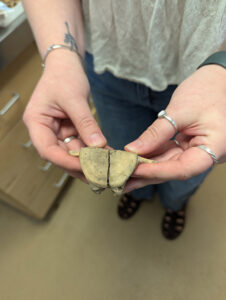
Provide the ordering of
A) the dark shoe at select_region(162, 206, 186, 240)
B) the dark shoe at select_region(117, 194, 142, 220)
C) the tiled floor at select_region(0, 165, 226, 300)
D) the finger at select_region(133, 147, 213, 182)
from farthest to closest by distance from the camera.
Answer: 1. the dark shoe at select_region(117, 194, 142, 220)
2. the dark shoe at select_region(162, 206, 186, 240)
3. the tiled floor at select_region(0, 165, 226, 300)
4. the finger at select_region(133, 147, 213, 182)

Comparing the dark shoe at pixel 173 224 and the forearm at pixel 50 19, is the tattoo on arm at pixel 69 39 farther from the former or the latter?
the dark shoe at pixel 173 224

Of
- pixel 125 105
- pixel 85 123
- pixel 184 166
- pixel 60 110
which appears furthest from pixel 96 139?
pixel 125 105

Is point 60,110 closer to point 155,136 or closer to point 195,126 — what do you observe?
point 155,136

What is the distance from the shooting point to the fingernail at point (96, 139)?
0.71m

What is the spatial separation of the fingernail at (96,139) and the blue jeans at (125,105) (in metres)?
0.33

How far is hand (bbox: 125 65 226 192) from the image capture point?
2.06 ft

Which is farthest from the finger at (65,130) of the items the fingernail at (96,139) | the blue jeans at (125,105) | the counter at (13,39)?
the counter at (13,39)

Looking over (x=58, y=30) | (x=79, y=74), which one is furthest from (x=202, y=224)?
(x=58, y=30)

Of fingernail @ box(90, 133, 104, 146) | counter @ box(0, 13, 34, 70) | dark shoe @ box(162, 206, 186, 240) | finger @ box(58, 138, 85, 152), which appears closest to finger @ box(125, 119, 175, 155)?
fingernail @ box(90, 133, 104, 146)

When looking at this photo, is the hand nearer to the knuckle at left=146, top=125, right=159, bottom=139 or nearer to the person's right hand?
the knuckle at left=146, top=125, right=159, bottom=139

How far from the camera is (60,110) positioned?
2.55ft

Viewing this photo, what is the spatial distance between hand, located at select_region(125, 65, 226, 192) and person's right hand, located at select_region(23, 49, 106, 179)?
177mm

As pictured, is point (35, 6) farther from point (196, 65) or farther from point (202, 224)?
point (202, 224)

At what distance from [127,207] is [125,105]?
0.93 m
